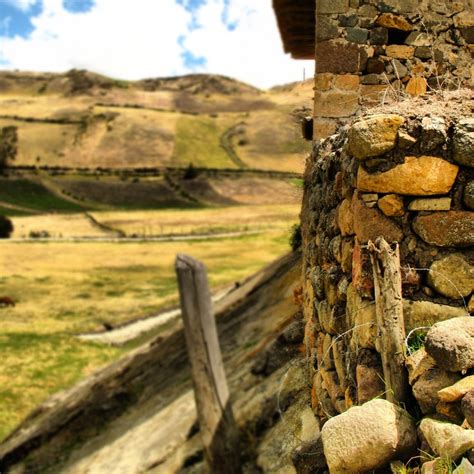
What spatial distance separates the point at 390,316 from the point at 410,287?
0.80 ft

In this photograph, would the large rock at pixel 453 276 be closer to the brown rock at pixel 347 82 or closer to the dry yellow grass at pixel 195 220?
the brown rock at pixel 347 82

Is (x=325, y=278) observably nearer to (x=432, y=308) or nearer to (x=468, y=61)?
(x=432, y=308)

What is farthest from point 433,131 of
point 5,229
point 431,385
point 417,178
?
point 5,229

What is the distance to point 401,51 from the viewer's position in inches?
304

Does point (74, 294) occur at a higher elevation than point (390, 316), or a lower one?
lower

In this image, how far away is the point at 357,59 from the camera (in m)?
7.80

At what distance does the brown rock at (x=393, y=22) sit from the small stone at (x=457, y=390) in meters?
6.08

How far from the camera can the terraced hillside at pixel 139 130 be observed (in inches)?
3728

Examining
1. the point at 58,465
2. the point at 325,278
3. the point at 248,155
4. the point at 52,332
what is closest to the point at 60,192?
the point at 248,155

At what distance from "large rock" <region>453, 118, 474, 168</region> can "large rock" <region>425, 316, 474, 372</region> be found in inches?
31.8

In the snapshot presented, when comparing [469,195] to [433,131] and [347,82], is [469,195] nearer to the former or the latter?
[433,131]

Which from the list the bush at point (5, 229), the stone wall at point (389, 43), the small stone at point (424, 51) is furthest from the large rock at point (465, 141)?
the bush at point (5, 229)

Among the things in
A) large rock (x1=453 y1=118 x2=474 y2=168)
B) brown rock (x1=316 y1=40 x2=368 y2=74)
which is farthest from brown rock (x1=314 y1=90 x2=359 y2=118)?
large rock (x1=453 y1=118 x2=474 y2=168)

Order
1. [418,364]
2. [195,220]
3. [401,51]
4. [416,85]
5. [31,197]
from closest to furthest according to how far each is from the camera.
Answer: [418,364]
[416,85]
[401,51]
[195,220]
[31,197]
